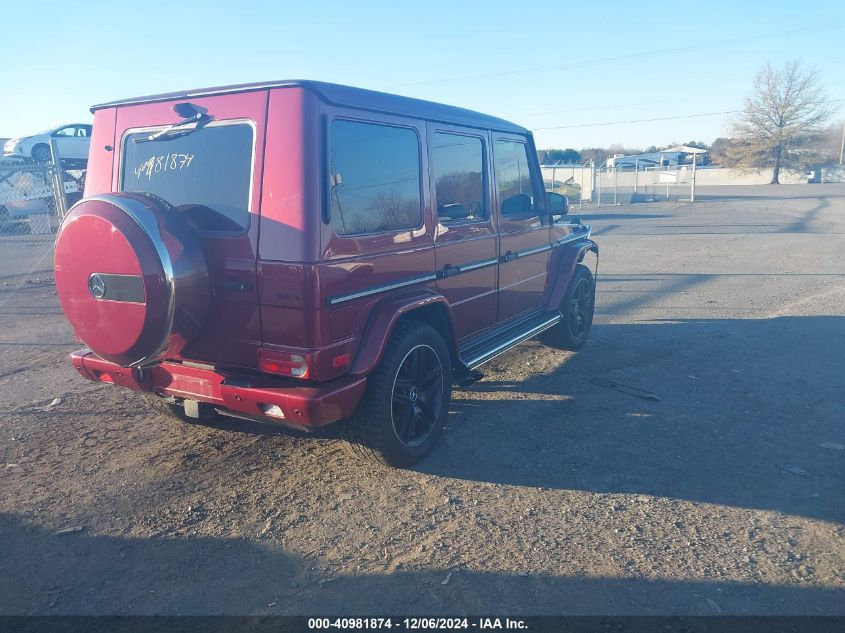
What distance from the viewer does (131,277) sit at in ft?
10.7

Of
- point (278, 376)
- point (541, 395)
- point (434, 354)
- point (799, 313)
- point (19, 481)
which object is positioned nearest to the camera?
point (278, 376)

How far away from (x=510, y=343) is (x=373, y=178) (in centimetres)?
200

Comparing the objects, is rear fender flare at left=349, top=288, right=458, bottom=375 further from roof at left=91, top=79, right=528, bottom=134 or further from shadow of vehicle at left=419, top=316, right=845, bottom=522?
roof at left=91, top=79, right=528, bottom=134

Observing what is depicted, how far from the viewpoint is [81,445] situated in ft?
14.4

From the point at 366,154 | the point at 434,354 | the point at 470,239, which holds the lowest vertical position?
the point at 434,354

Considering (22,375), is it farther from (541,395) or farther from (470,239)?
(541,395)

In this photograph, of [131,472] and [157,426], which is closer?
[131,472]

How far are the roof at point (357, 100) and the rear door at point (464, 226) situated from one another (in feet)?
0.33

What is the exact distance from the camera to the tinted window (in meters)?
5.39

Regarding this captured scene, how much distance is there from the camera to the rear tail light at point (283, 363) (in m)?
3.44

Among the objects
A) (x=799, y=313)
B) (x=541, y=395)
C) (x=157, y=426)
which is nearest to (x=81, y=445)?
(x=157, y=426)

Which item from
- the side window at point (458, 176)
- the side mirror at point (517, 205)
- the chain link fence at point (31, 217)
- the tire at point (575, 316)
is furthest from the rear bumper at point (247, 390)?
the chain link fence at point (31, 217)

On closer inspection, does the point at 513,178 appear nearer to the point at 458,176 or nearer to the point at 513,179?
the point at 513,179

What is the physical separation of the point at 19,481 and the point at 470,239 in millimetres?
3302
